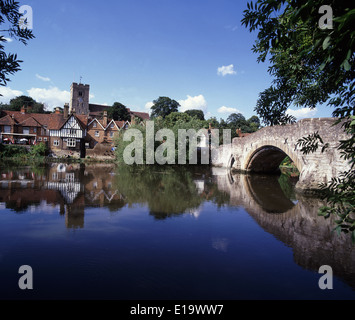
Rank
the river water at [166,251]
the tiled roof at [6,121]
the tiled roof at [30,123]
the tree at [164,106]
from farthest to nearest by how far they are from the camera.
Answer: the tree at [164,106], the tiled roof at [30,123], the tiled roof at [6,121], the river water at [166,251]

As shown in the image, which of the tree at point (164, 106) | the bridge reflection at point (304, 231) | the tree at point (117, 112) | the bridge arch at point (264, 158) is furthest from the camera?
the tree at point (164, 106)

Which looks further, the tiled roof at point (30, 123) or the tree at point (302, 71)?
the tiled roof at point (30, 123)

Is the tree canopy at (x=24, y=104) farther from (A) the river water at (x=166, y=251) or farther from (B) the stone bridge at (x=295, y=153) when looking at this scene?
(A) the river water at (x=166, y=251)

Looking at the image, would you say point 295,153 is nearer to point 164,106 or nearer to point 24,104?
point 164,106

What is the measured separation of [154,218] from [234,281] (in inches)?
169

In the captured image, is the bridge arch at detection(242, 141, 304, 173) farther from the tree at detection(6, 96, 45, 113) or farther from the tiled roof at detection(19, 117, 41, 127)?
the tree at detection(6, 96, 45, 113)

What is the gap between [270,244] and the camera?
636cm

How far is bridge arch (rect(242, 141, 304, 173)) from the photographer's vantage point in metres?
22.9

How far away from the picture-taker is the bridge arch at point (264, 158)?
22858mm

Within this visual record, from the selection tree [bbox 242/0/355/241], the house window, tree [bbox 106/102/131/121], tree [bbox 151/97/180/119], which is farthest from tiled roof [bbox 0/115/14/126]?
tree [bbox 242/0/355/241]

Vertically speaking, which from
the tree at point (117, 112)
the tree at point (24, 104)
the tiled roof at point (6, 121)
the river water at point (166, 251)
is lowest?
the river water at point (166, 251)

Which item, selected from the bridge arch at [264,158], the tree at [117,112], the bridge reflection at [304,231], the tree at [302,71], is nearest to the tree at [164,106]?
the tree at [117,112]

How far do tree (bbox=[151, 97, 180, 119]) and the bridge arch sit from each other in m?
51.8
